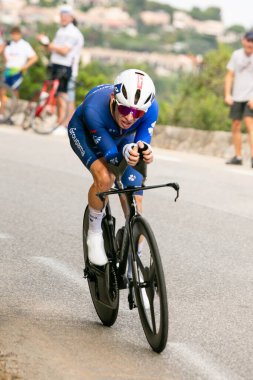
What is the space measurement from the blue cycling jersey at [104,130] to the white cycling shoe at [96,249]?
1.39 feet

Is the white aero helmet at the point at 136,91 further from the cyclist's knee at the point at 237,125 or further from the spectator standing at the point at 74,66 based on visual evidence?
the spectator standing at the point at 74,66

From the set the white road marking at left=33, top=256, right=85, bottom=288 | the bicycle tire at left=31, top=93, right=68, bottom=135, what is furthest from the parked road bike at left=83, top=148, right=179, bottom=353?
the bicycle tire at left=31, top=93, right=68, bottom=135

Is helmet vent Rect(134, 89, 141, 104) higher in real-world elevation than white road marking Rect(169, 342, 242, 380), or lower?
higher

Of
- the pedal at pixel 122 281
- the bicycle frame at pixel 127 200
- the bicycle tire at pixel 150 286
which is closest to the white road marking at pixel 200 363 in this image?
the bicycle tire at pixel 150 286

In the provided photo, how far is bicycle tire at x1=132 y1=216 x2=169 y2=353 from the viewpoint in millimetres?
5539

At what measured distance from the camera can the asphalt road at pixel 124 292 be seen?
18.4 ft

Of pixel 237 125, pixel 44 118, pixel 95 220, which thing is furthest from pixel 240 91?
pixel 95 220

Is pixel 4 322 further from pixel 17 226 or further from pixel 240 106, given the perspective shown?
pixel 240 106

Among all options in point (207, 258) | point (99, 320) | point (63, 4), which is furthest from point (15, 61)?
point (99, 320)

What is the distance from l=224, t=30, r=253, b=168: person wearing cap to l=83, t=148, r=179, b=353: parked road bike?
32.8 feet

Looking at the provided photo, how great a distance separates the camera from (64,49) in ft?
64.0

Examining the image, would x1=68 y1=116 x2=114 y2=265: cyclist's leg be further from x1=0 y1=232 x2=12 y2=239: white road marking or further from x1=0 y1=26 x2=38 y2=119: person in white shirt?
x1=0 y1=26 x2=38 y2=119: person in white shirt

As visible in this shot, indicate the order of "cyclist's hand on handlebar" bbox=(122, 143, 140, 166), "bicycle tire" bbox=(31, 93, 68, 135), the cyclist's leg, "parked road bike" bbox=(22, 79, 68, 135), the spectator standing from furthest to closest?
"bicycle tire" bbox=(31, 93, 68, 135) → "parked road bike" bbox=(22, 79, 68, 135) → the spectator standing → the cyclist's leg → "cyclist's hand on handlebar" bbox=(122, 143, 140, 166)

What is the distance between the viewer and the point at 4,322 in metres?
6.36
